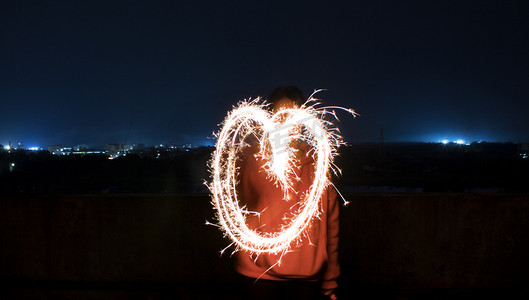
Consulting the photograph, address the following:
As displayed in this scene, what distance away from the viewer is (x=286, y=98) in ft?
7.63

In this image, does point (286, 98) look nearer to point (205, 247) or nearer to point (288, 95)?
point (288, 95)

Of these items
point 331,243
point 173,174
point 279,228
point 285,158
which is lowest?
point 173,174

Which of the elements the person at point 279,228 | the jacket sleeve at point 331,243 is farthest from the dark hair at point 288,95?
the jacket sleeve at point 331,243

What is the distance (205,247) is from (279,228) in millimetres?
1788

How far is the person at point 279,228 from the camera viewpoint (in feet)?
7.56

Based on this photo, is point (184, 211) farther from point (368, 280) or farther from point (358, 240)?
point (368, 280)

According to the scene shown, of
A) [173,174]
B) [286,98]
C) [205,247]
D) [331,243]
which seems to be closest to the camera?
[286,98]

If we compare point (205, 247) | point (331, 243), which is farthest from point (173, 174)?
point (331, 243)

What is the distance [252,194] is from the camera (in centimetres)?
239

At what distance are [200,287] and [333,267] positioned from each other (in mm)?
1946

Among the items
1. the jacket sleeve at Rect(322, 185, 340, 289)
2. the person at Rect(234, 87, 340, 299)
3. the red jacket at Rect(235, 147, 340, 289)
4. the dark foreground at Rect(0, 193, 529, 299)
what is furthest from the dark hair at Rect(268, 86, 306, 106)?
the dark foreground at Rect(0, 193, 529, 299)

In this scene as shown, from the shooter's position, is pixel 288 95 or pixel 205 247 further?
pixel 205 247

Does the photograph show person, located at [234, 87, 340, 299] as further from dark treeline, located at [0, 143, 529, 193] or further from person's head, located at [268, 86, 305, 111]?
dark treeline, located at [0, 143, 529, 193]

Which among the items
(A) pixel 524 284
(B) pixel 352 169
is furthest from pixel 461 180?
(A) pixel 524 284
